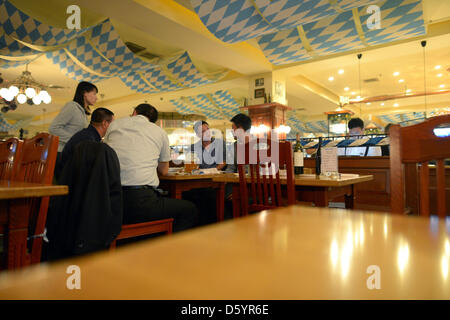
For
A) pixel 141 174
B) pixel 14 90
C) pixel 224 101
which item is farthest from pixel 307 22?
pixel 14 90

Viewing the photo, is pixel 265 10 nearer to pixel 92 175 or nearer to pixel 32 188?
pixel 92 175

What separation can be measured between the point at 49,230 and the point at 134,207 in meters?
0.56

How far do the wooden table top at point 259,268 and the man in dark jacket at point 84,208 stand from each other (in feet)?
4.61

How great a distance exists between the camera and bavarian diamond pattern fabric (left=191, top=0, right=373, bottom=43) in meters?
3.87

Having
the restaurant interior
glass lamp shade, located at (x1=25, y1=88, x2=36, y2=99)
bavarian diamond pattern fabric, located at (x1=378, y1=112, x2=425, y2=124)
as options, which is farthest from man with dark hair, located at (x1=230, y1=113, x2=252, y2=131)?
bavarian diamond pattern fabric, located at (x1=378, y1=112, x2=425, y2=124)

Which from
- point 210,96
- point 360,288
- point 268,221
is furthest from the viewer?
point 210,96

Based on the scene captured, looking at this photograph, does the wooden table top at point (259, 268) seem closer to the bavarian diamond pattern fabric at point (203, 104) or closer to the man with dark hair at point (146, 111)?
the man with dark hair at point (146, 111)

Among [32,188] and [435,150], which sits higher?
[435,150]

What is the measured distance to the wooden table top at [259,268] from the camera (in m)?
0.25

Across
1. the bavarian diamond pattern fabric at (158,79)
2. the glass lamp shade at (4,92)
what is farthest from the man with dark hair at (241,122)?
the glass lamp shade at (4,92)

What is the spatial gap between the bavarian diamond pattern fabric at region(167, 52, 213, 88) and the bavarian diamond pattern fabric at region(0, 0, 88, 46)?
2.43 metres

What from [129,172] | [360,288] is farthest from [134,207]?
[360,288]

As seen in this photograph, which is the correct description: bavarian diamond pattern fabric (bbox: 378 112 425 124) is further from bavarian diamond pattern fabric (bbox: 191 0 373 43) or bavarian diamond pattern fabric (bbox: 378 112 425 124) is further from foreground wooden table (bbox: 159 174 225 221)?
foreground wooden table (bbox: 159 174 225 221)

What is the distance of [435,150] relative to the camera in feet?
3.27
